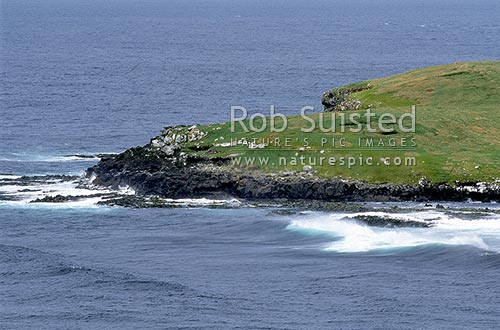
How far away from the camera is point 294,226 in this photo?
9525 cm

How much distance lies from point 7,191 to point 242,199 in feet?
73.7

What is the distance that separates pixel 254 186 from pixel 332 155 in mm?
9101

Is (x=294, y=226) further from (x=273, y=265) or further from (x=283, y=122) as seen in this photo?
(x=283, y=122)

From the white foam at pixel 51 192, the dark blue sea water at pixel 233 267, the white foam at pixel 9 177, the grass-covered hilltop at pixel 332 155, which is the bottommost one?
the dark blue sea water at pixel 233 267

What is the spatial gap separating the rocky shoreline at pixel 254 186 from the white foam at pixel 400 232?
6446 millimetres

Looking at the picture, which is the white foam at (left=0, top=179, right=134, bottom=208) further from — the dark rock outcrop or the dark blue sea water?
the dark rock outcrop

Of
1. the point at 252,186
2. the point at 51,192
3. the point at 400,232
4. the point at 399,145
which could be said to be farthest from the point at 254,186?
the point at 51,192

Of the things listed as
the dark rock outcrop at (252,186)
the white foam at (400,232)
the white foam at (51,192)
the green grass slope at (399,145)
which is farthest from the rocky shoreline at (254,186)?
the white foam at (400,232)

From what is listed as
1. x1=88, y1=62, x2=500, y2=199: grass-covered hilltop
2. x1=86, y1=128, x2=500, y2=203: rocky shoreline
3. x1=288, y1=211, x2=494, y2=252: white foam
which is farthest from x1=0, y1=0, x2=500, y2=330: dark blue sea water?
x1=88, y1=62, x2=500, y2=199: grass-covered hilltop

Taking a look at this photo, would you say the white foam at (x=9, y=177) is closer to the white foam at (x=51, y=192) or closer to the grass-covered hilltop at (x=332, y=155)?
the white foam at (x=51, y=192)

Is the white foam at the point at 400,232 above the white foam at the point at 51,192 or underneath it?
underneath

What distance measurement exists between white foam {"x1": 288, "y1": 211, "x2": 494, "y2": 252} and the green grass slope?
31.9ft

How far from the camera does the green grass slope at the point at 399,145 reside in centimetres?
10712

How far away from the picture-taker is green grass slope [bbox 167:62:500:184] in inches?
4218
